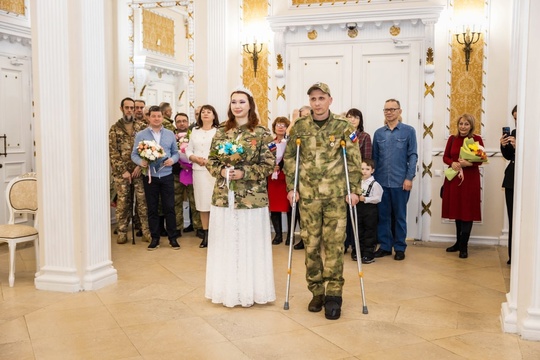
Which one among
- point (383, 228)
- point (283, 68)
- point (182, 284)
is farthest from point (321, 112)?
point (283, 68)

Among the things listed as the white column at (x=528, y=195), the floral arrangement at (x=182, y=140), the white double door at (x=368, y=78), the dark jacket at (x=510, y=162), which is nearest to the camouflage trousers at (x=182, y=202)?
the floral arrangement at (x=182, y=140)

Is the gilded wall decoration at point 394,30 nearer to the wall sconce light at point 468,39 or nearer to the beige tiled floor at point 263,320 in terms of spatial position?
the wall sconce light at point 468,39

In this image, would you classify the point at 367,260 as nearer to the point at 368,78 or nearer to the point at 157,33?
the point at 368,78

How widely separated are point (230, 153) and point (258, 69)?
3.91 m

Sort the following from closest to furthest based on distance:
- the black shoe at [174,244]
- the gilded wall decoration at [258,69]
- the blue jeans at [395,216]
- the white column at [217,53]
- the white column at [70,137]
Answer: the white column at [70,137] → the blue jeans at [395,216] → the black shoe at [174,244] → the gilded wall decoration at [258,69] → the white column at [217,53]

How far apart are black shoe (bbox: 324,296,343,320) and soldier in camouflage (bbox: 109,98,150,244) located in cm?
359

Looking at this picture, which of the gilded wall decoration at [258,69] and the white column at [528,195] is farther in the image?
the gilded wall decoration at [258,69]

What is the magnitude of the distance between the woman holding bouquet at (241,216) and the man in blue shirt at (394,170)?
7.65ft

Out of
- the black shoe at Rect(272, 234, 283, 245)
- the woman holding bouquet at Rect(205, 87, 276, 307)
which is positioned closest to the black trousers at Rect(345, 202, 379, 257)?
the black shoe at Rect(272, 234, 283, 245)

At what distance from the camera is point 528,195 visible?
13.6 ft

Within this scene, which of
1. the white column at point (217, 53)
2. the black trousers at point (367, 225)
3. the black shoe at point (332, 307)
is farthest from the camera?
the white column at point (217, 53)

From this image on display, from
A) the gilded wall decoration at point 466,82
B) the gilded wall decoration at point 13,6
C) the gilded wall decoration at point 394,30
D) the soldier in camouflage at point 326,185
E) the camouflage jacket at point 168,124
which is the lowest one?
the soldier in camouflage at point 326,185

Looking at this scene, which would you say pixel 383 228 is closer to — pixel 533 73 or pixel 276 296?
pixel 276 296

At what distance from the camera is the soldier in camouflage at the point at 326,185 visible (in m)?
4.64
